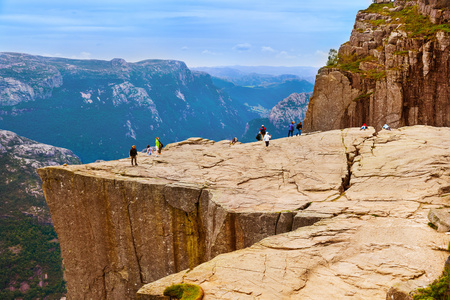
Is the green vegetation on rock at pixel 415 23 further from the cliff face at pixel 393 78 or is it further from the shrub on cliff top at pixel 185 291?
the shrub on cliff top at pixel 185 291

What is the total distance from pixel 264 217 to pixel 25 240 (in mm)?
154794

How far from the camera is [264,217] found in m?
23.8

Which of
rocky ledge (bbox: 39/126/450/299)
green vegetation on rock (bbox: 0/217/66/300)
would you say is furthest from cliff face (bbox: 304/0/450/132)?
green vegetation on rock (bbox: 0/217/66/300)

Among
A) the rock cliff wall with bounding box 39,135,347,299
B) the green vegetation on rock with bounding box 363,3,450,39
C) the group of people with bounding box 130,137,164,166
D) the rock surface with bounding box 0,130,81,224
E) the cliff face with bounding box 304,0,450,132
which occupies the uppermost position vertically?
the green vegetation on rock with bounding box 363,3,450,39

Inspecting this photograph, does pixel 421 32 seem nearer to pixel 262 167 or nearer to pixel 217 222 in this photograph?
pixel 262 167

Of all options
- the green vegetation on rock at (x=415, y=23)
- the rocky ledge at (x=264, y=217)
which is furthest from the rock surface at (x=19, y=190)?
the green vegetation on rock at (x=415, y=23)

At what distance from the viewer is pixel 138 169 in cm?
3378

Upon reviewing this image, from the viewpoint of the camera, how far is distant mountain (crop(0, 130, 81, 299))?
422 ft

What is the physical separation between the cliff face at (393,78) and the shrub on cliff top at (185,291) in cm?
4048

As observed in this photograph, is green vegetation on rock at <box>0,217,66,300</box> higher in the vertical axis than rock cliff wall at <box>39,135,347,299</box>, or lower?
lower

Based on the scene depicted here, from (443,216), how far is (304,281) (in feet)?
28.0

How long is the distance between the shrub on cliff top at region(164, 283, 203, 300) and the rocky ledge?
1.76 ft

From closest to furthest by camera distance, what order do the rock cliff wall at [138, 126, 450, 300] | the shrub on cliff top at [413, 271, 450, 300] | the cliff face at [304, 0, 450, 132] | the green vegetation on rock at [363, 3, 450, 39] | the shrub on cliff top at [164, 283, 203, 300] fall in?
the shrub on cliff top at [413, 271, 450, 300] < the shrub on cliff top at [164, 283, 203, 300] < the rock cliff wall at [138, 126, 450, 300] < the cliff face at [304, 0, 450, 132] < the green vegetation on rock at [363, 3, 450, 39]

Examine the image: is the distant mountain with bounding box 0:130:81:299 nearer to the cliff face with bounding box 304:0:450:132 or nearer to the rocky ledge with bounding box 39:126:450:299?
the rocky ledge with bounding box 39:126:450:299
